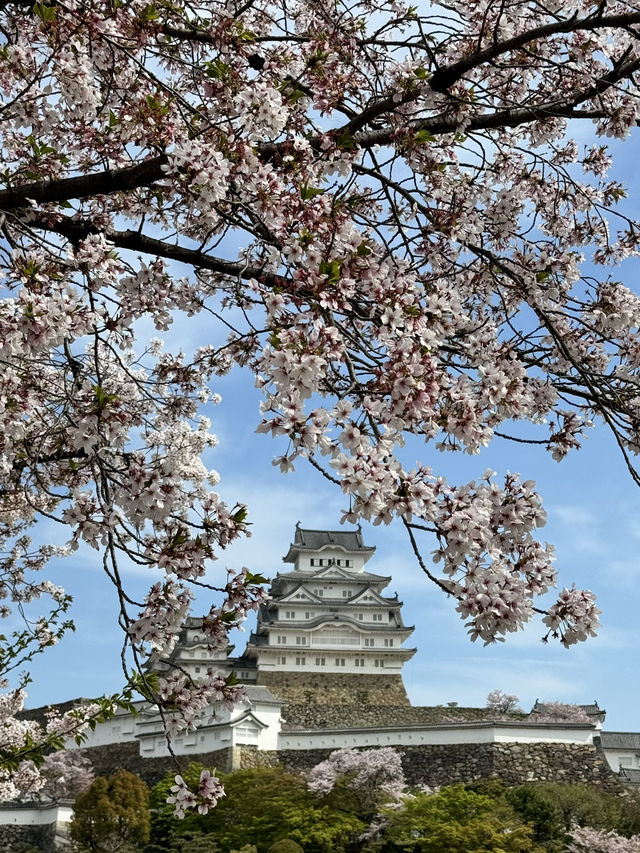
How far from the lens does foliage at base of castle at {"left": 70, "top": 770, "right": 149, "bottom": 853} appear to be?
21.0 m

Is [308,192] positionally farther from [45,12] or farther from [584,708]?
[584,708]

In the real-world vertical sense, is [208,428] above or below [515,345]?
above

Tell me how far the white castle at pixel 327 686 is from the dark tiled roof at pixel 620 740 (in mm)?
37

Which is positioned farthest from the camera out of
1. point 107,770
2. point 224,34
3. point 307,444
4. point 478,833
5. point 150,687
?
point 107,770

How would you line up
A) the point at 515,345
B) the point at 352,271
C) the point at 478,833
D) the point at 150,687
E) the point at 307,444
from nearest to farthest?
the point at 307,444, the point at 352,271, the point at 150,687, the point at 515,345, the point at 478,833

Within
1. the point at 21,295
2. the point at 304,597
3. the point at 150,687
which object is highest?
the point at 304,597

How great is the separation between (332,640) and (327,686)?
211 centimetres

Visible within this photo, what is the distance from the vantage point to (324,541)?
43219mm

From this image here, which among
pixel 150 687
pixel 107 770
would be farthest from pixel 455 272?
pixel 107 770

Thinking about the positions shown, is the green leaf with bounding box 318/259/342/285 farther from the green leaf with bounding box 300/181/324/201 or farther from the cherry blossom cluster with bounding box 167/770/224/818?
the cherry blossom cluster with bounding box 167/770/224/818

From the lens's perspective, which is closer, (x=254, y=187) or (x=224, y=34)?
(x=254, y=187)

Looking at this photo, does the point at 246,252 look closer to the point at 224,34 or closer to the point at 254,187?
the point at 224,34

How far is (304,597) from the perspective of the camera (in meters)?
39.1

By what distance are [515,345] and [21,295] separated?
2882mm
